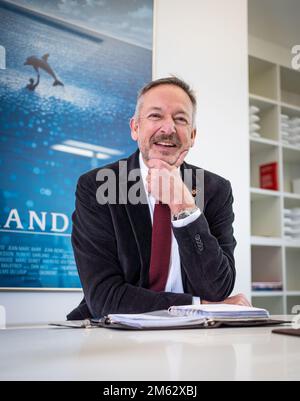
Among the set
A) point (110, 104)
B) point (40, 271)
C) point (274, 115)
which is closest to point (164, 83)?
point (110, 104)

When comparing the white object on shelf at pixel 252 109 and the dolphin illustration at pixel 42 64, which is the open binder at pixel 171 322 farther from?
the white object on shelf at pixel 252 109

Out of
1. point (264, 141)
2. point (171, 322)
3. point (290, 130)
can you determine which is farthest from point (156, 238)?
point (290, 130)

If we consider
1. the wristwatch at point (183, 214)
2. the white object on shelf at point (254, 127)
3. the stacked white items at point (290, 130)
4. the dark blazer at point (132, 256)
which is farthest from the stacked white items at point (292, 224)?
the wristwatch at point (183, 214)

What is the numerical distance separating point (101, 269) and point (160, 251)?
0.23m

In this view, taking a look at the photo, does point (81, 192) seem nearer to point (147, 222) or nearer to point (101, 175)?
point (101, 175)

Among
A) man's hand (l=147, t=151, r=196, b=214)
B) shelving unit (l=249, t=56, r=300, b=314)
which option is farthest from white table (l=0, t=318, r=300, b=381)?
shelving unit (l=249, t=56, r=300, b=314)

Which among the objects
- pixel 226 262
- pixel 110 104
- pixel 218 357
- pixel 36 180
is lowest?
pixel 218 357

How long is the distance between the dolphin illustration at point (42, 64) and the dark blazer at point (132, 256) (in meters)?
0.76

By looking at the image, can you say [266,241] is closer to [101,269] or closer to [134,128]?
[134,128]

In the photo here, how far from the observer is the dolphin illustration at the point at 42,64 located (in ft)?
7.41

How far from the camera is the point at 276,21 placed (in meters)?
3.81

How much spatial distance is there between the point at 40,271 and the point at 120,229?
72 centimetres

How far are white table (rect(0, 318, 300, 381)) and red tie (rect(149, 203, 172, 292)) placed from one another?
2.21 ft

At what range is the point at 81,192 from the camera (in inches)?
68.7
